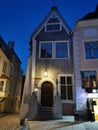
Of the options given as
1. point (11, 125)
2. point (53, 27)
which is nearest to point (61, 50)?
point (53, 27)

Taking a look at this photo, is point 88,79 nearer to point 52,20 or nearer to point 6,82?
point 52,20

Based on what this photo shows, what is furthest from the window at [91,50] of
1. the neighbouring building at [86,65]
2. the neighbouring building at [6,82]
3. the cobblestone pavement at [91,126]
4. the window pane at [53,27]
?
the neighbouring building at [6,82]

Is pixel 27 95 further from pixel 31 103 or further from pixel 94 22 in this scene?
pixel 94 22

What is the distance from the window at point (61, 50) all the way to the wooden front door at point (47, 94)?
2760mm

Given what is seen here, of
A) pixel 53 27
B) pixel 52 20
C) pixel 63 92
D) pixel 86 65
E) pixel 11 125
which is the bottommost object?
pixel 11 125

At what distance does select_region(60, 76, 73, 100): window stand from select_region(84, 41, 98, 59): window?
8.23ft

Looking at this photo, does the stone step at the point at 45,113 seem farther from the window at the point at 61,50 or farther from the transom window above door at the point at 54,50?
the window at the point at 61,50

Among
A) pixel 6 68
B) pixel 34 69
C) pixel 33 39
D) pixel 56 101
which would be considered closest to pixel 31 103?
pixel 56 101

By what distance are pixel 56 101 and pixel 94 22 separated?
763 cm

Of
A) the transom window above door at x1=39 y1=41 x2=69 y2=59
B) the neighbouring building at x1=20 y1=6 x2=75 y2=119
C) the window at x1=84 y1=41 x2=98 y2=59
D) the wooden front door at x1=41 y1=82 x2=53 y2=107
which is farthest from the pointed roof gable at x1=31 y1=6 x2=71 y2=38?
the wooden front door at x1=41 y1=82 x2=53 y2=107

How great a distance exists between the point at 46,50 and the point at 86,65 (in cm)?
383

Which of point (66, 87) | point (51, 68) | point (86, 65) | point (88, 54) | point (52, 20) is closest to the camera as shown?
point (86, 65)

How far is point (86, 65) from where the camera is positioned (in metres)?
10.9

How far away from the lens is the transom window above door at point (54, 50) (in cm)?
1188
